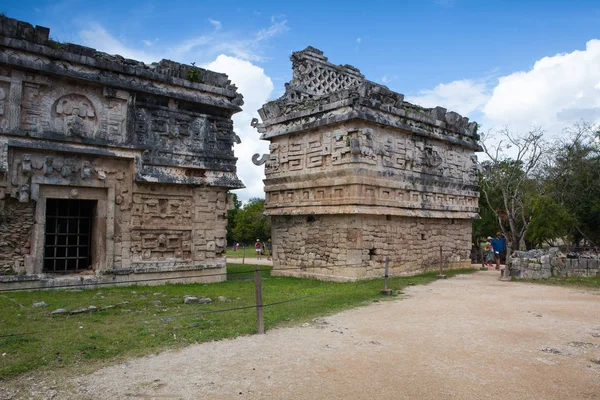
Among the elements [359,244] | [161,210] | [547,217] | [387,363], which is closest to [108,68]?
[161,210]

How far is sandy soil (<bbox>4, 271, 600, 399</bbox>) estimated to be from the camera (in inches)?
164

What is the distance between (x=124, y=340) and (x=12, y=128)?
5.77 metres

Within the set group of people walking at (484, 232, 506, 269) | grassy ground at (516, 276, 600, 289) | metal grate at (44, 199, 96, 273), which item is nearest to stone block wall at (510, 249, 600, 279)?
grassy ground at (516, 276, 600, 289)

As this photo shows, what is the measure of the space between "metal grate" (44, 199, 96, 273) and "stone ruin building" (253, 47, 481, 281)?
15.9 feet

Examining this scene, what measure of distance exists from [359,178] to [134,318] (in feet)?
21.9

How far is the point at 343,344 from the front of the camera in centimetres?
570

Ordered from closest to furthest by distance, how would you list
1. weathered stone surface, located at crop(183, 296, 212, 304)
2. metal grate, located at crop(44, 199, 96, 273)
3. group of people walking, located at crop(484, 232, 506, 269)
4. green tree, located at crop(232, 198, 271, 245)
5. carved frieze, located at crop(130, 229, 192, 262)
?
weathered stone surface, located at crop(183, 296, 212, 304), metal grate, located at crop(44, 199, 96, 273), carved frieze, located at crop(130, 229, 192, 262), group of people walking, located at crop(484, 232, 506, 269), green tree, located at crop(232, 198, 271, 245)

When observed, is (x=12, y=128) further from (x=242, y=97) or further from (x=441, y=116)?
(x=441, y=116)

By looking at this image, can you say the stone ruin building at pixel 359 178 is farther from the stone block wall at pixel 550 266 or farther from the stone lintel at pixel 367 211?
the stone block wall at pixel 550 266

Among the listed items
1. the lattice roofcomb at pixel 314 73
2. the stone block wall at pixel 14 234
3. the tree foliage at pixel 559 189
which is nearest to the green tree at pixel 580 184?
the tree foliage at pixel 559 189

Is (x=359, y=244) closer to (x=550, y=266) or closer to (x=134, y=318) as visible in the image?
(x=550, y=266)

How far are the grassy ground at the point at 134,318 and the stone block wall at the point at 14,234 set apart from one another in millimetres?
672

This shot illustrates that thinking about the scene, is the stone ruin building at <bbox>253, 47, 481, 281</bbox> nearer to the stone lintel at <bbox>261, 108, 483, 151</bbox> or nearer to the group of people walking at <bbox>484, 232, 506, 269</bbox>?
the stone lintel at <bbox>261, 108, 483, 151</bbox>

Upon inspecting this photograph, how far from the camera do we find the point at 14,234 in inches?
357
